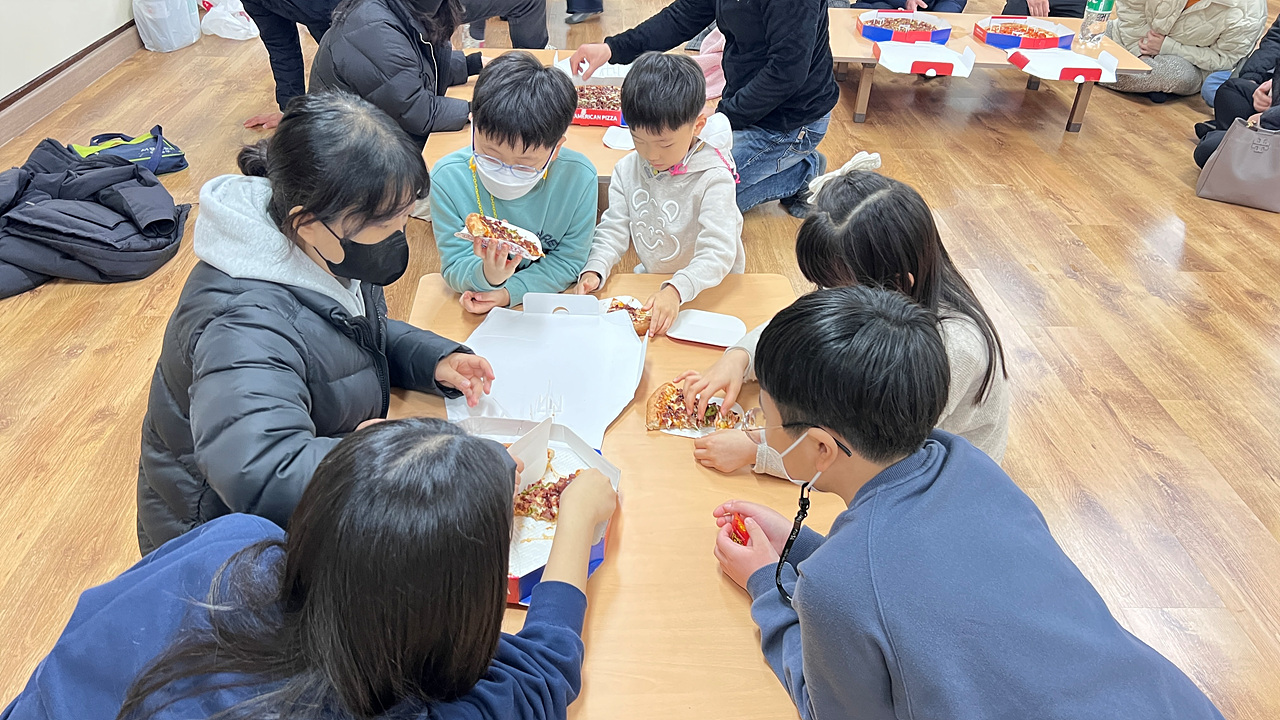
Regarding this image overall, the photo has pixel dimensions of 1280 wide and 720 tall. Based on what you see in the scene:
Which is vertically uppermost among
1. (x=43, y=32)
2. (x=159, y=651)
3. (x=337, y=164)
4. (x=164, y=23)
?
(x=337, y=164)

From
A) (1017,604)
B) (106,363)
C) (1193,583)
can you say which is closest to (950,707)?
(1017,604)

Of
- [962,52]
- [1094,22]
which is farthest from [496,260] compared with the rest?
[1094,22]

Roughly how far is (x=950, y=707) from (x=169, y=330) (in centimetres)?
120

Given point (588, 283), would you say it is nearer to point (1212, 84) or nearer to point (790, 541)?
point (790, 541)

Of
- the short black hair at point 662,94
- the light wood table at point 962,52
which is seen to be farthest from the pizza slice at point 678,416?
the light wood table at point 962,52

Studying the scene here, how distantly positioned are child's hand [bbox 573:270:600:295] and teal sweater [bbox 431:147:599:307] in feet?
0.24

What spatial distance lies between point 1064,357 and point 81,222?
356cm

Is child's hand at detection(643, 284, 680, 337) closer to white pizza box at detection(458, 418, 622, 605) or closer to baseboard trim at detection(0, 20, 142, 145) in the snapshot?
white pizza box at detection(458, 418, 622, 605)

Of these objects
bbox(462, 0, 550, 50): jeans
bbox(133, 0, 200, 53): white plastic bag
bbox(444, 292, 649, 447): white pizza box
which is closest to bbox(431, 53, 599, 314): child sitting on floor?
bbox(444, 292, 649, 447): white pizza box

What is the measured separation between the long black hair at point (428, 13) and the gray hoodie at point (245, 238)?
71.8 inches

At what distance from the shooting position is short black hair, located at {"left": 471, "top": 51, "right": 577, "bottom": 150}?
1.77 m

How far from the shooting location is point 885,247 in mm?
1438

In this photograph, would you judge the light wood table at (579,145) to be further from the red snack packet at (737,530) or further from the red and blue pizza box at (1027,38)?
the red and blue pizza box at (1027,38)

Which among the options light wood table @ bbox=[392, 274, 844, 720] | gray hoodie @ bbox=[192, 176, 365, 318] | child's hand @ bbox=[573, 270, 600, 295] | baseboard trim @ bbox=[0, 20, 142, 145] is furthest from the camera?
baseboard trim @ bbox=[0, 20, 142, 145]
